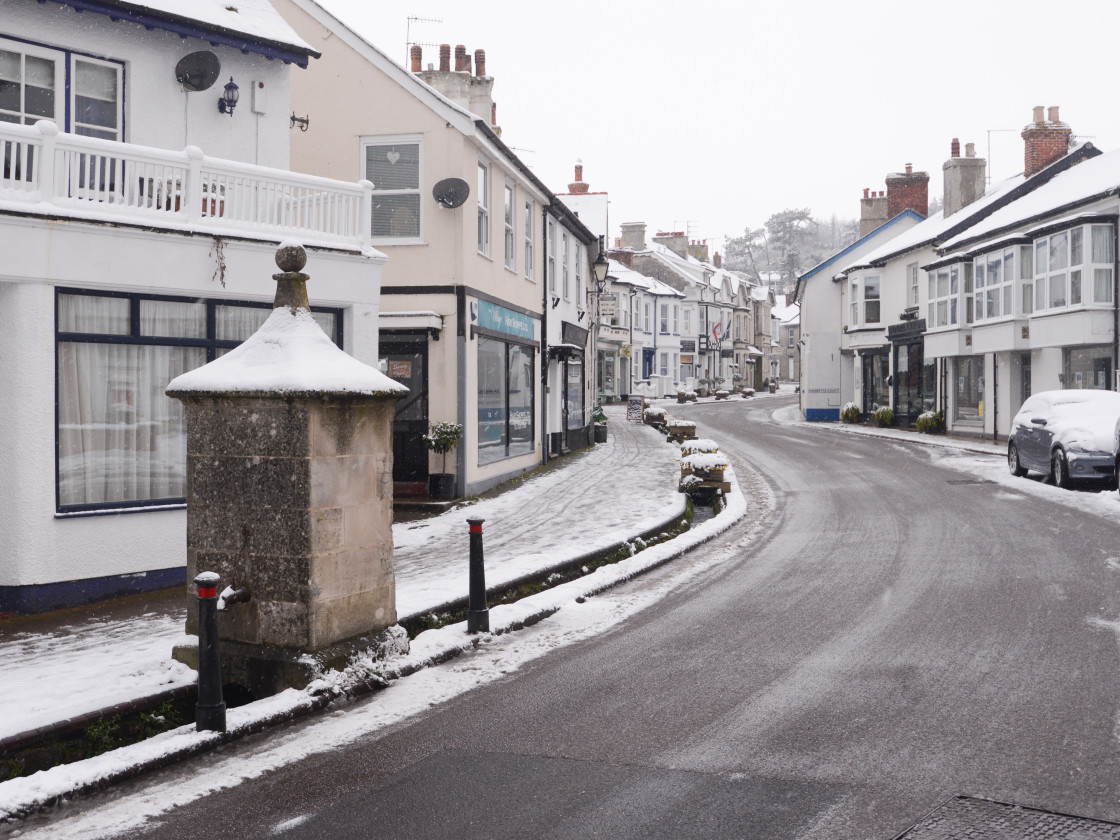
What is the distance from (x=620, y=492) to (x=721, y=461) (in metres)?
1.85

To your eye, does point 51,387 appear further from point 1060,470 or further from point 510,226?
point 1060,470

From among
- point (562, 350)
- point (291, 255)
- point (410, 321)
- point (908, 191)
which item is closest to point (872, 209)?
point (908, 191)

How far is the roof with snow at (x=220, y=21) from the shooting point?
11.7 meters

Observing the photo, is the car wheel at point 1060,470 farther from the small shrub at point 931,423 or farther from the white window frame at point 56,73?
the white window frame at point 56,73

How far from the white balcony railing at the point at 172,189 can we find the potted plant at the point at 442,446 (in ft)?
13.1

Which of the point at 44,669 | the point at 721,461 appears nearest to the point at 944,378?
the point at 721,461

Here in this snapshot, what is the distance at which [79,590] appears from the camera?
9703mm

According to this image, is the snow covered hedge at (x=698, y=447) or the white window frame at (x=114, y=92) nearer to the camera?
the white window frame at (x=114, y=92)

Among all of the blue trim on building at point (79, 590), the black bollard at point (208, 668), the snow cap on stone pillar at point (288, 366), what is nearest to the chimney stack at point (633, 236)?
the blue trim on building at point (79, 590)

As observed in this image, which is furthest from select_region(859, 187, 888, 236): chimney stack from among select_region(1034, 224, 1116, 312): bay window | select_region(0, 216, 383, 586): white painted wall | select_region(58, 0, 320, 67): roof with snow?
select_region(0, 216, 383, 586): white painted wall

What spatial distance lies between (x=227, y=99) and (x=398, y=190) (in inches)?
167

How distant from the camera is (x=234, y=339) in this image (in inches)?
445

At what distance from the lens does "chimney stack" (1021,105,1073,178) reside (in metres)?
32.7

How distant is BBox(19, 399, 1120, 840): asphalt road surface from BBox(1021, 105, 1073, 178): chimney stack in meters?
26.9
